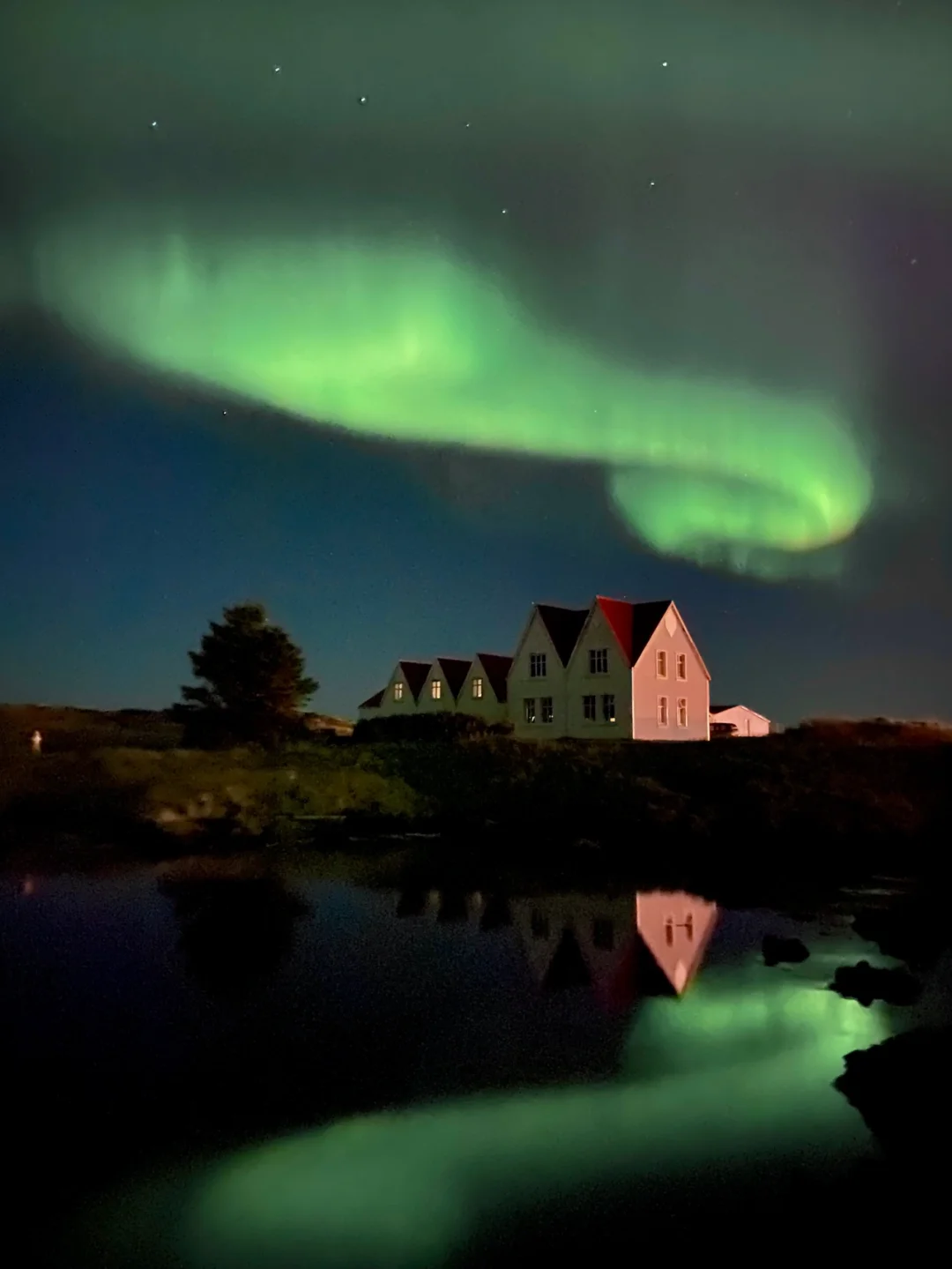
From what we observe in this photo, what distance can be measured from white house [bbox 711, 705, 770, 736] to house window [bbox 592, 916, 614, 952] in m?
2.65

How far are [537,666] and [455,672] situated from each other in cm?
72

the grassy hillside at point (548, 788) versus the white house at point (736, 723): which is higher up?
the white house at point (736, 723)

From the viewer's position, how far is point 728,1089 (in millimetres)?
4207

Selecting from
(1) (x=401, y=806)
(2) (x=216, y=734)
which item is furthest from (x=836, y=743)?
(2) (x=216, y=734)

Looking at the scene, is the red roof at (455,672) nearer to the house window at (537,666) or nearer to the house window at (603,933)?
the house window at (537,666)

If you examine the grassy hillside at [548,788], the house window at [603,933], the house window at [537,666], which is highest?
the house window at [537,666]

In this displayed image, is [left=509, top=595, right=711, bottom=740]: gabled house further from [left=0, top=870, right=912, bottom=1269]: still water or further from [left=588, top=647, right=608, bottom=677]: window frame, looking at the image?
[left=0, top=870, right=912, bottom=1269]: still water

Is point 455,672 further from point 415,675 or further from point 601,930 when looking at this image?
point 601,930

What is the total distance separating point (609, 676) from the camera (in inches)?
322

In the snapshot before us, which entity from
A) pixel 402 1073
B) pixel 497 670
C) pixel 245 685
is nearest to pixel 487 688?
pixel 497 670

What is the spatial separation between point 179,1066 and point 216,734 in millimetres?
3818

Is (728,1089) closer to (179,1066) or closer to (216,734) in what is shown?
(179,1066)

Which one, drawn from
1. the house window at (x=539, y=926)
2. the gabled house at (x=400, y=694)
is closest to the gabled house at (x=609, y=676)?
the gabled house at (x=400, y=694)

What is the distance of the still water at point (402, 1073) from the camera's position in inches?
128
